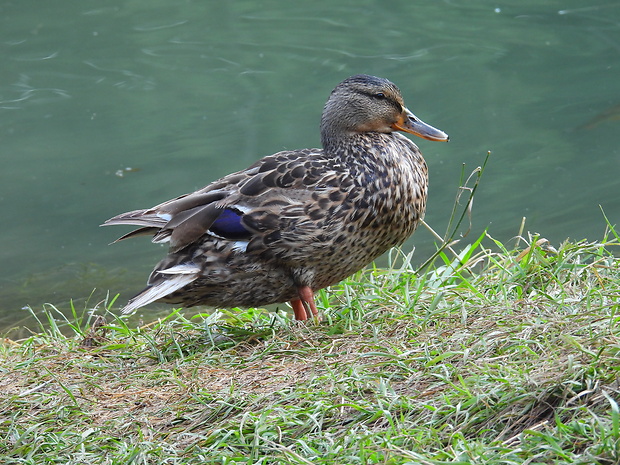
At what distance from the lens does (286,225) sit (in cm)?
418

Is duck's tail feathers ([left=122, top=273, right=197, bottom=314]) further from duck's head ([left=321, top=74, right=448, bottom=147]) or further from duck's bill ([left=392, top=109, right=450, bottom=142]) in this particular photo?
duck's bill ([left=392, top=109, right=450, bottom=142])

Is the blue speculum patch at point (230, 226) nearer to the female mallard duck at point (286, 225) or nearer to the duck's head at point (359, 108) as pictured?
the female mallard duck at point (286, 225)

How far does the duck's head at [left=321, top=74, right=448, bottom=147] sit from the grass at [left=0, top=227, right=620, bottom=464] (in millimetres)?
769

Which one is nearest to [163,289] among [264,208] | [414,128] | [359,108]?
[264,208]

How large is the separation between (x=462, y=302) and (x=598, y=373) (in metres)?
1.29

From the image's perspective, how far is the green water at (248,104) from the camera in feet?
24.3

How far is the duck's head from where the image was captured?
4.66m

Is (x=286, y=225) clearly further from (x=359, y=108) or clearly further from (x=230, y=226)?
(x=359, y=108)


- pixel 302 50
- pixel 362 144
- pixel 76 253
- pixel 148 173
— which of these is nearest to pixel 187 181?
pixel 148 173

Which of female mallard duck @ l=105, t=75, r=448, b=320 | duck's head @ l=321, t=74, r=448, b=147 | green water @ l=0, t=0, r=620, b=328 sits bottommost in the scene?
green water @ l=0, t=0, r=620, b=328

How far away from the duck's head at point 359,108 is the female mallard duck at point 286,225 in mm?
129

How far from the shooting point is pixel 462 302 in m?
4.03

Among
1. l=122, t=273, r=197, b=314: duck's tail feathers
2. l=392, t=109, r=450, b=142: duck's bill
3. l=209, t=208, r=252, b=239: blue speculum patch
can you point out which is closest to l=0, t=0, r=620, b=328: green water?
l=392, t=109, r=450, b=142: duck's bill

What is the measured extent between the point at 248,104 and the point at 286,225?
5.60 meters
